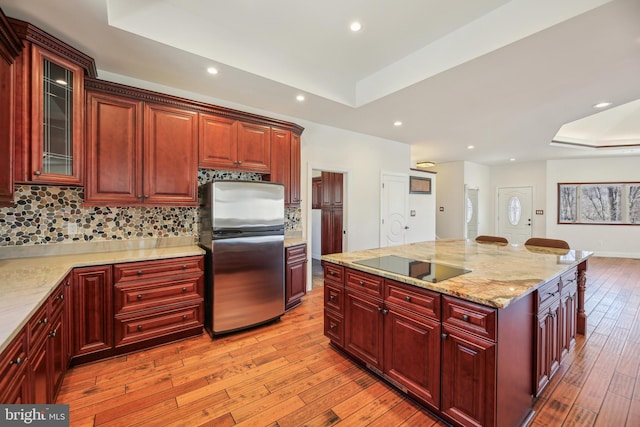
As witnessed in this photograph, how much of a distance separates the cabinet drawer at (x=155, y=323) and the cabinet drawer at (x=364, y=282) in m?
1.56

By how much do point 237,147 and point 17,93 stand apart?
171cm

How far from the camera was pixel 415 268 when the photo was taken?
6.57 feet

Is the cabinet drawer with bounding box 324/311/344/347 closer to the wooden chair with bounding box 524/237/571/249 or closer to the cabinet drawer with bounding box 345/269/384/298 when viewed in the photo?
the cabinet drawer with bounding box 345/269/384/298

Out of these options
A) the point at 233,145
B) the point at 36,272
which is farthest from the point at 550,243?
the point at 36,272

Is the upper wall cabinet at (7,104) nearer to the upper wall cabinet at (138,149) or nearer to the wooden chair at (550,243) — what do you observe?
the upper wall cabinet at (138,149)

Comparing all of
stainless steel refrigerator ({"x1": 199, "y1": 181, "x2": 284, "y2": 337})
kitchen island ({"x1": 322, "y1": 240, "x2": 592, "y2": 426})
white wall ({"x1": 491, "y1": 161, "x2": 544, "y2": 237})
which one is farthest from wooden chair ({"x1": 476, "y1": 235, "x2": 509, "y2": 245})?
white wall ({"x1": 491, "y1": 161, "x2": 544, "y2": 237})

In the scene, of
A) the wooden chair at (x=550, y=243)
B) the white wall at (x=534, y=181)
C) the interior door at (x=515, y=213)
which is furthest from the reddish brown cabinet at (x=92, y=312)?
the white wall at (x=534, y=181)

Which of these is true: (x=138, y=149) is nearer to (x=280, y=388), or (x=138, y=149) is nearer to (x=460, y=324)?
(x=280, y=388)

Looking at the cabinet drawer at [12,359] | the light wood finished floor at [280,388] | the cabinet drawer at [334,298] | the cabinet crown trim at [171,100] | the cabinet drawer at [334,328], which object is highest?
the cabinet crown trim at [171,100]

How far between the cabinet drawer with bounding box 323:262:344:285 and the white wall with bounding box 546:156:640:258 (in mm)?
8072

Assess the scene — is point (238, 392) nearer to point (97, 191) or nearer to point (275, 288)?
point (275, 288)

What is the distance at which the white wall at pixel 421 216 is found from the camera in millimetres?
5986

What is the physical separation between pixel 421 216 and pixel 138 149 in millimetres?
5511

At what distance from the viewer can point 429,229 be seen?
6.45 m
